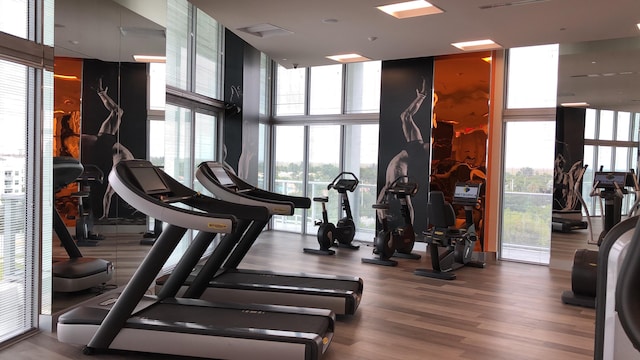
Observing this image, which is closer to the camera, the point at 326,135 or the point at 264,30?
the point at 264,30

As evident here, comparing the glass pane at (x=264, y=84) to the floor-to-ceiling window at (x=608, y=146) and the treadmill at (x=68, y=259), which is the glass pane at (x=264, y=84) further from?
the treadmill at (x=68, y=259)

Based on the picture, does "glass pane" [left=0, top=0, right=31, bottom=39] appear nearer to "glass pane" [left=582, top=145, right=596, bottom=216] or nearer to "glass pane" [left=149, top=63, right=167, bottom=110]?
"glass pane" [left=149, top=63, right=167, bottom=110]

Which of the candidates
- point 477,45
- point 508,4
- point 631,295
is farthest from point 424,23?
point 631,295

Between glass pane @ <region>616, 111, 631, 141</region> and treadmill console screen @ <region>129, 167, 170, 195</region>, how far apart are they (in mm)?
5959

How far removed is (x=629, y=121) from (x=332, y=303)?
16.0 ft

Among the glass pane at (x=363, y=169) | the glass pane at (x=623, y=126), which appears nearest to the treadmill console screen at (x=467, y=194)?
the glass pane at (x=623, y=126)

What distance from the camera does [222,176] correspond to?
493 cm

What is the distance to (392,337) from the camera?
426 centimetres

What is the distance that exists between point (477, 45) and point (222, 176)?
4.24 meters

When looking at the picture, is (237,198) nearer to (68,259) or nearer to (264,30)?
(68,259)

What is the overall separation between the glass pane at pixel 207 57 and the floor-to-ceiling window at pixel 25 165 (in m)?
3.82

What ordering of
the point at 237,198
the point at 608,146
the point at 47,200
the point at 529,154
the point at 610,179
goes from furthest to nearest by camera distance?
the point at 529,154, the point at 608,146, the point at 610,179, the point at 237,198, the point at 47,200

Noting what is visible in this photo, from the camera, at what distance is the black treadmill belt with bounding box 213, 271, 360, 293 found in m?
5.02

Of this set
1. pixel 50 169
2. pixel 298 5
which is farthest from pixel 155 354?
pixel 298 5
